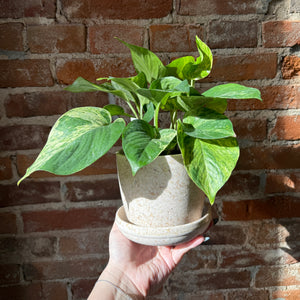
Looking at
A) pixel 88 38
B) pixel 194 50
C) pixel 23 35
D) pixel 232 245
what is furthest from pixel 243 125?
pixel 23 35

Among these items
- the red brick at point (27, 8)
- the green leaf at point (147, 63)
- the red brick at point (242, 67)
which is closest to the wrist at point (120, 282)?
the green leaf at point (147, 63)

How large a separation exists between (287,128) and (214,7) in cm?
43

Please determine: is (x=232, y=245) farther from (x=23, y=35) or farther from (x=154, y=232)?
(x=23, y=35)

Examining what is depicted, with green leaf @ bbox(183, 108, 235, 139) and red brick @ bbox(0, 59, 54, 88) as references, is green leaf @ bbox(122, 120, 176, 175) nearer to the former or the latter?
green leaf @ bbox(183, 108, 235, 139)

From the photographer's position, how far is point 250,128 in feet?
2.91

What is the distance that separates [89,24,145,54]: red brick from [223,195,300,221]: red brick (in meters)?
0.59

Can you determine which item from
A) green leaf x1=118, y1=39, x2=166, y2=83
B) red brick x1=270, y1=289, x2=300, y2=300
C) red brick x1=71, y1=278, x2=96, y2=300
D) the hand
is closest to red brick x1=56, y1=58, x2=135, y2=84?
green leaf x1=118, y1=39, x2=166, y2=83

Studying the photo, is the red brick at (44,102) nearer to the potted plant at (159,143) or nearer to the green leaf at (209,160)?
the potted plant at (159,143)

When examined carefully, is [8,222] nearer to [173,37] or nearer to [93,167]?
[93,167]

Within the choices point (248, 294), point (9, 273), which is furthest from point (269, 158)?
point (9, 273)

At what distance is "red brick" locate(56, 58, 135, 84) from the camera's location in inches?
32.4

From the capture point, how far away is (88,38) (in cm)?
81

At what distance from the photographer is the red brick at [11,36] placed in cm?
79

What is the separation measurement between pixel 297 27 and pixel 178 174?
0.63 meters
